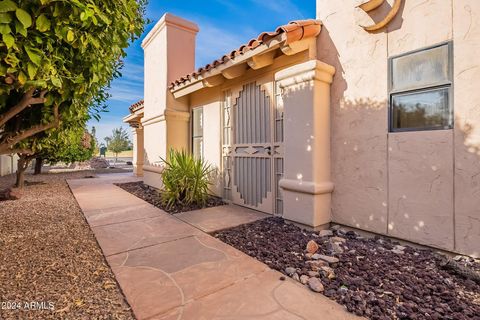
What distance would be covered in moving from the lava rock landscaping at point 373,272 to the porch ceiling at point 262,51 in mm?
3125

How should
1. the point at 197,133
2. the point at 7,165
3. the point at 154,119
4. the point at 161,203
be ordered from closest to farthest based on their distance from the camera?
the point at 161,203 → the point at 197,133 → the point at 154,119 → the point at 7,165

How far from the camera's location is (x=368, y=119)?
360cm

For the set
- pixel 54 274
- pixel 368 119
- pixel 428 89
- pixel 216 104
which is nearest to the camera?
pixel 54 274

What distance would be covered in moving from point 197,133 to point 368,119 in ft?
17.0

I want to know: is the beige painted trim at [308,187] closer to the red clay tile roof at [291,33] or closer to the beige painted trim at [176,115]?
the red clay tile roof at [291,33]

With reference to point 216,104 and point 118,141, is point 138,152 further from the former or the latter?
point 118,141

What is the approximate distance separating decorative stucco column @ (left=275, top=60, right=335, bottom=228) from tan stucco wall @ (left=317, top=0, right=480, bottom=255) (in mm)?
194

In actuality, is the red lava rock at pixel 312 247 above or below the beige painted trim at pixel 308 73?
below

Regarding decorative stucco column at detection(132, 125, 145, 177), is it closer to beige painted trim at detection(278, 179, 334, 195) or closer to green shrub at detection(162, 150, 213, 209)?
green shrub at detection(162, 150, 213, 209)

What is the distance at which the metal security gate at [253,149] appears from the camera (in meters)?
4.97

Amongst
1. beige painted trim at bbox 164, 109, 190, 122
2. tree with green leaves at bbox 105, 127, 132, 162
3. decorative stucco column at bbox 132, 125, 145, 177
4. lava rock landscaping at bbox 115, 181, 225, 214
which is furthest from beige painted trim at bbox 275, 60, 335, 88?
tree with green leaves at bbox 105, 127, 132, 162

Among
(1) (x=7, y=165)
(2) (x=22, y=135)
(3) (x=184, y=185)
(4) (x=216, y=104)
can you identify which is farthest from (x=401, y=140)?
(1) (x=7, y=165)

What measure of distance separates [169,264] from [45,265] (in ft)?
4.84

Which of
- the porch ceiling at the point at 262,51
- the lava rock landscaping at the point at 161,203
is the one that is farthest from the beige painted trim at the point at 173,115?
the lava rock landscaping at the point at 161,203
